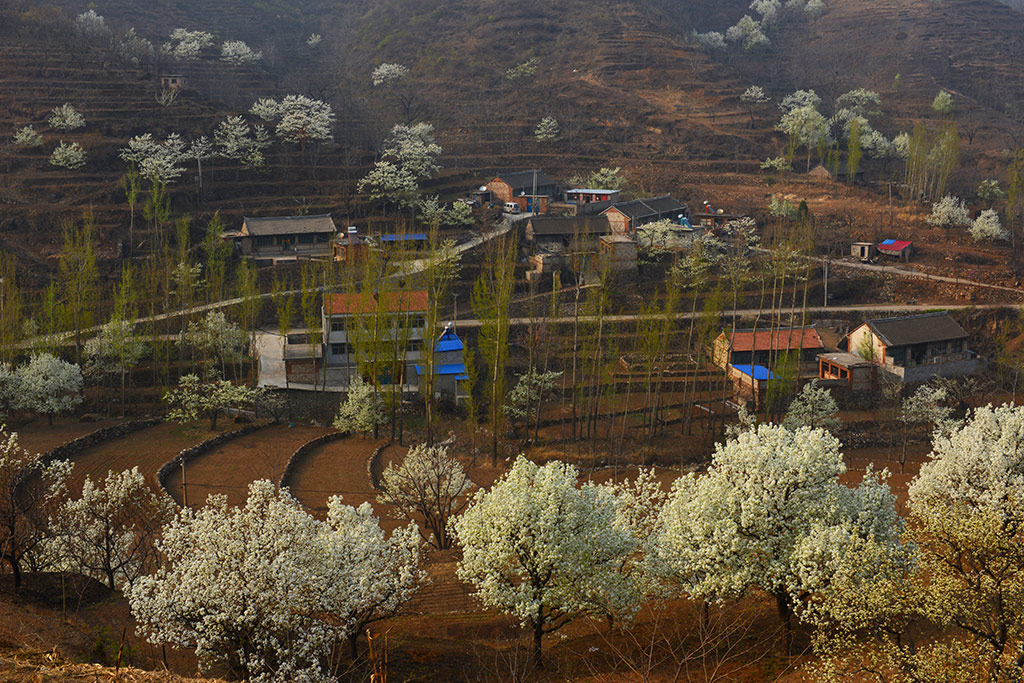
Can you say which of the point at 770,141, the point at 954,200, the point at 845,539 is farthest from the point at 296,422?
the point at 770,141

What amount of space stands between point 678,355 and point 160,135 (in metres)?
45.5

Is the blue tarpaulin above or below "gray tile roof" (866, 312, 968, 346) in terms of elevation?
below

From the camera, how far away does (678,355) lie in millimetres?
50500

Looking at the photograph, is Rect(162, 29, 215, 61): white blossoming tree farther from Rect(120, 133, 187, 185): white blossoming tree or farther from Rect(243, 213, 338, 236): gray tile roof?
Rect(243, 213, 338, 236): gray tile roof

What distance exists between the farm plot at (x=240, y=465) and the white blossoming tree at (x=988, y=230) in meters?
49.3

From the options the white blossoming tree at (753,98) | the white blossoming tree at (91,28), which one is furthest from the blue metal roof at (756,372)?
the white blossoming tree at (91,28)

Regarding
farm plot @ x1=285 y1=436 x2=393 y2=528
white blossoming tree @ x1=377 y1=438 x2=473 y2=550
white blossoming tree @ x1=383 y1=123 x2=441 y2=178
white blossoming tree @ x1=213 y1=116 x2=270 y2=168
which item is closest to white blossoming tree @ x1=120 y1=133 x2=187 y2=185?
white blossoming tree @ x1=213 y1=116 x2=270 y2=168

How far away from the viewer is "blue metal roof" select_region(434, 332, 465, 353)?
1788 inches

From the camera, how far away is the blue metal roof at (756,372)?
44.6 m

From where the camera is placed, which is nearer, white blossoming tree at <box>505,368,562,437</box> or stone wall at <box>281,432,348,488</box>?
stone wall at <box>281,432,348,488</box>

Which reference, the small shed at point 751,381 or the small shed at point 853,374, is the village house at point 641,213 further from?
the small shed at point 853,374

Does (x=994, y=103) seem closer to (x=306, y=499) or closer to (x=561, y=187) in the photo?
(x=561, y=187)

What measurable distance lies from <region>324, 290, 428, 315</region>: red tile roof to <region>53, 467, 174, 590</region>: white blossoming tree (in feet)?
61.5

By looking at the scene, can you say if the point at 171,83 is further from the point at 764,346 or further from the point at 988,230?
the point at 988,230
